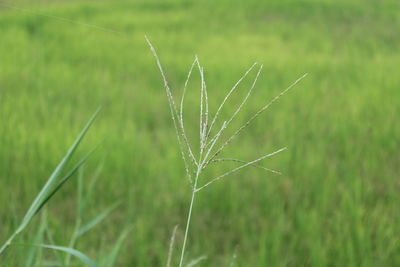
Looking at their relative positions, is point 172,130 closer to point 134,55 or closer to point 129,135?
point 129,135

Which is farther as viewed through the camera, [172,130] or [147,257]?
[172,130]

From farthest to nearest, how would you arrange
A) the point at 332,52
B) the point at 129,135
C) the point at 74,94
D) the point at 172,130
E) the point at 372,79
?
the point at 332,52, the point at 372,79, the point at 74,94, the point at 172,130, the point at 129,135

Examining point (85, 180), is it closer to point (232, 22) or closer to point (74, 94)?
point (74, 94)

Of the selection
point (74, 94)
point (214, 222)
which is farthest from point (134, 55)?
point (214, 222)

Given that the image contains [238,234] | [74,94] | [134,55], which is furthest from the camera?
[134,55]

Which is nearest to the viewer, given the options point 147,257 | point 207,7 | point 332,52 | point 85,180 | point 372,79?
point 147,257

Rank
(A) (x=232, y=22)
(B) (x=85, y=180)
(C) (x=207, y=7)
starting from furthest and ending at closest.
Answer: (C) (x=207, y=7), (A) (x=232, y=22), (B) (x=85, y=180)
